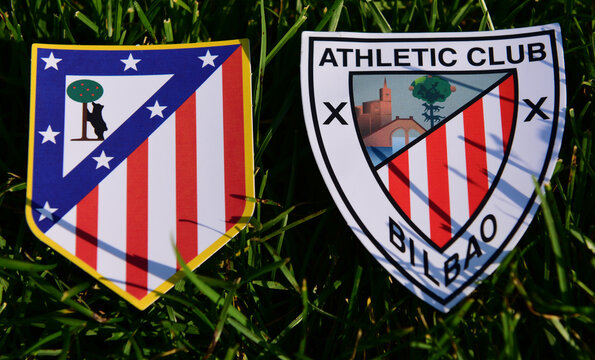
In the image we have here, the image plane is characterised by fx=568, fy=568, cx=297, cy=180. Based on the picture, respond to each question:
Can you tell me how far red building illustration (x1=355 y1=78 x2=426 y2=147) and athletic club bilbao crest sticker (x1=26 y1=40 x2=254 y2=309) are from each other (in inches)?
15.4

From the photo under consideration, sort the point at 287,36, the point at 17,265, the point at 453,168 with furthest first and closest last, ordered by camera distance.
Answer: the point at 287,36, the point at 453,168, the point at 17,265

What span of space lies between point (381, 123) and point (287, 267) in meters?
0.59

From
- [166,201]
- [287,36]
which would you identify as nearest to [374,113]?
[287,36]

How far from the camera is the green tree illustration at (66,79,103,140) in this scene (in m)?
1.95

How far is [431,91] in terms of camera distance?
76.4 inches

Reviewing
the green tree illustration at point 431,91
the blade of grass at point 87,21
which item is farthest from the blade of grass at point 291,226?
the blade of grass at point 87,21

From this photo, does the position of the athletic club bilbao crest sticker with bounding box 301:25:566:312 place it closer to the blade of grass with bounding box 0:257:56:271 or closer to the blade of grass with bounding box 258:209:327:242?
the blade of grass with bounding box 258:209:327:242

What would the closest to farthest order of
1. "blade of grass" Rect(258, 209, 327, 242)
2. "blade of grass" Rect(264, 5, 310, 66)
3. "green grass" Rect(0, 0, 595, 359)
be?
1. "green grass" Rect(0, 0, 595, 359)
2. "blade of grass" Rect(258, 209, 327, 242)
3. "blade of grass" Rect(264, 5, 310, 66)

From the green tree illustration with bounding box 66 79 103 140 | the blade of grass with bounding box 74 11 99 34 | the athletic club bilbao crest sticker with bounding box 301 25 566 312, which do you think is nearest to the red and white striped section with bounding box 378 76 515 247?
the athletic club bilbao crest sticker with bounding box 301 25 566 312

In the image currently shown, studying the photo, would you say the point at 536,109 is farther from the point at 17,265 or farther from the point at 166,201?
the point at 17,265

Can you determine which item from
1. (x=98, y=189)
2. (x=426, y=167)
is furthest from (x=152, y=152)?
(x=426, y=167)

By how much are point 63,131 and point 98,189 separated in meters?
0.25

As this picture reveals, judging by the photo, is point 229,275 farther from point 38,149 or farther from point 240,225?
point 38,149

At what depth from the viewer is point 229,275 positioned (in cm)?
196
